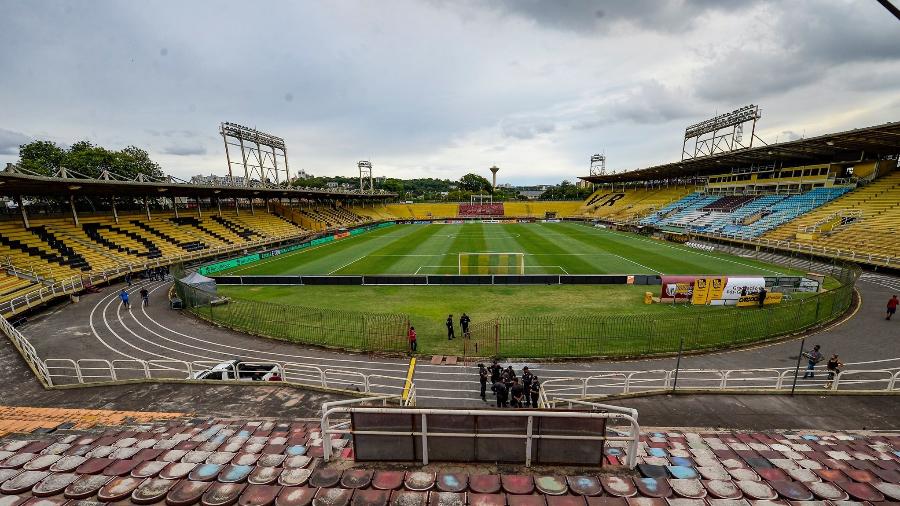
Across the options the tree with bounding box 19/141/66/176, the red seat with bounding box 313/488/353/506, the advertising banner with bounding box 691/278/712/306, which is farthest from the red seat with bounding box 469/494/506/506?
the tree with bounding box 19/141/66/176

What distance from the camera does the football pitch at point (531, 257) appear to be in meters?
29.8

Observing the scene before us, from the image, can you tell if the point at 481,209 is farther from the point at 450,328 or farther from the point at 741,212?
the point at 450,328

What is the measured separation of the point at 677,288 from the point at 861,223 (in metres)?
26.5

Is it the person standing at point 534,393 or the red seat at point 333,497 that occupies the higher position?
the red seat at point 333,497

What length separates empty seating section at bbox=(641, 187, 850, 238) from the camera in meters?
39.9

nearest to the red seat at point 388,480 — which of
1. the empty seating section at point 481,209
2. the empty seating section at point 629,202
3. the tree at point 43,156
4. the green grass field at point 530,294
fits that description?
the green grass field at point 530,294

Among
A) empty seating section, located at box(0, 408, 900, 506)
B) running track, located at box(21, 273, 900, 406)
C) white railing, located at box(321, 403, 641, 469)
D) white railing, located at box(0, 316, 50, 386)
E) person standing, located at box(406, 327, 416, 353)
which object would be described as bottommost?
running track, located at box(21, 273, 900, 406)

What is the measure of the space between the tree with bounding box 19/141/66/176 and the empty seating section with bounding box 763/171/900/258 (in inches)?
3605

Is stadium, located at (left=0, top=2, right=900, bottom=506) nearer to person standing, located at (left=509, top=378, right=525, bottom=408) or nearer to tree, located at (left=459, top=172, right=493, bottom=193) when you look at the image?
person standing, located at (left=509, top=378, right=525, bottom=408)

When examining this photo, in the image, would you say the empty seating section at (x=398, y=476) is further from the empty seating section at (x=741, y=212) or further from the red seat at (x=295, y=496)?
the empty seating section at (x=741, y=212)

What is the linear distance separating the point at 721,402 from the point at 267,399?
11.4 m

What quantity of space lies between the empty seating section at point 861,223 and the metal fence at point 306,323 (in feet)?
118

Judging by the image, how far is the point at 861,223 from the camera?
32125 mm

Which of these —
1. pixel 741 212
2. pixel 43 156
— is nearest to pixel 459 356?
pixel 741 212
